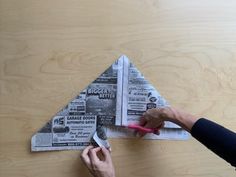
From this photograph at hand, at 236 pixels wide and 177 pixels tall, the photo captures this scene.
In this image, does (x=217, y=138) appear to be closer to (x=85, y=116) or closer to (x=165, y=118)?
(x=165, y=118)

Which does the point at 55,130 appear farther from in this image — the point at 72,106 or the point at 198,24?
the point at 198,24

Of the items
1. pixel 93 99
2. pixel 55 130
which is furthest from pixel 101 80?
pixel 55 130

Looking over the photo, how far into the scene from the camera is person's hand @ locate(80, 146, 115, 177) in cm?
83

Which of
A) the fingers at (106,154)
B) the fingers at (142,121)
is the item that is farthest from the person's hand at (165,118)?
the fingers at (106,154)

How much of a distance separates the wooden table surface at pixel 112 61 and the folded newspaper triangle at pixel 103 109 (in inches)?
0.7

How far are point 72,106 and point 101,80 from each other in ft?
0.31

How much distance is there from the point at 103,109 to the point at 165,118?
153 mm

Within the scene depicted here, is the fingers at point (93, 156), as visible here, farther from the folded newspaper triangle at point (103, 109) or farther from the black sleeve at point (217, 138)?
the black sleeve at point (217, 138)

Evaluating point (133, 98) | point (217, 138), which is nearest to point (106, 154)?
point (133, 98)

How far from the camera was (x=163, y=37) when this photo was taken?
0.89 metres

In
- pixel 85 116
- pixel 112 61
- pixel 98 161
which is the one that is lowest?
pixel 98 161

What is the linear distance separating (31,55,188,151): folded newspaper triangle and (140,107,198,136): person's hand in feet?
0.08

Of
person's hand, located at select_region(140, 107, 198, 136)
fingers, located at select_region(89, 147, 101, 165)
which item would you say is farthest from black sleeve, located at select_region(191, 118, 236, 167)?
fingers, located at select_region(89, 147, 101, 165)

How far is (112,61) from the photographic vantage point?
2.83ft
